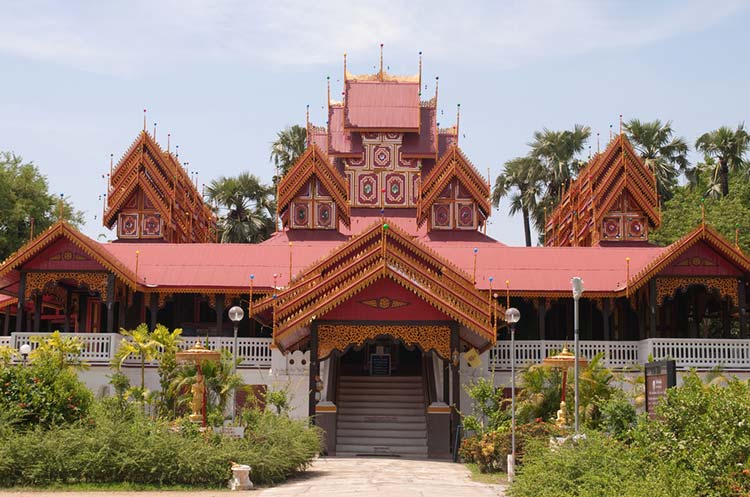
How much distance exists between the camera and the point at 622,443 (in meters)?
18.1

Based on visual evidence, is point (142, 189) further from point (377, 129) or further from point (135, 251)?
point (377, 129)

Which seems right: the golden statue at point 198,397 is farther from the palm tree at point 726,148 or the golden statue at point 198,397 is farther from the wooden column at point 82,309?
the palm tree at point 726,148

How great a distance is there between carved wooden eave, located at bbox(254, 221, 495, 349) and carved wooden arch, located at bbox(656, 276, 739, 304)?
18.2 feet

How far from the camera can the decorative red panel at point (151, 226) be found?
40031mm

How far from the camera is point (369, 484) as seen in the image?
1978 cm

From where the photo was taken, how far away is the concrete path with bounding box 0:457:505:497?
18438 millimetres

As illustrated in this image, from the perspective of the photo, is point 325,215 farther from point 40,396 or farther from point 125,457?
point 125,457

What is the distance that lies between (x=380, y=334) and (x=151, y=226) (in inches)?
604

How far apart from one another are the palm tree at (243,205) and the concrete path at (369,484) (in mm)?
28819

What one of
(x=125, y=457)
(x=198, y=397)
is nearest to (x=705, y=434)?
(x=125, y=457)

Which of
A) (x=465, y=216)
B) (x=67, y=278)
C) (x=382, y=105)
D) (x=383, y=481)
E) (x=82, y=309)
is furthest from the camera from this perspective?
(x=382, y=105)

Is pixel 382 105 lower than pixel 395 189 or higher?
higher

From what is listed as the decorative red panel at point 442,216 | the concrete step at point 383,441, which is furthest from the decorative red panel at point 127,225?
the concrete step at point 383,441

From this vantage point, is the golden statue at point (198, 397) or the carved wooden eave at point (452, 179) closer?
the golden statue at point (198, 397)
